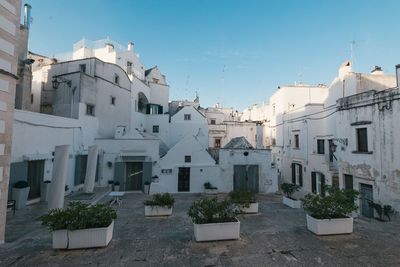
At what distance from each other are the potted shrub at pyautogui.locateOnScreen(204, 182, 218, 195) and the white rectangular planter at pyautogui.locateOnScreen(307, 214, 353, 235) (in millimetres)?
10208

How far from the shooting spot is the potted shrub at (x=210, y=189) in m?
16.6

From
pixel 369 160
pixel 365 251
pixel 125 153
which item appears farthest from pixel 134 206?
pixel 369 160

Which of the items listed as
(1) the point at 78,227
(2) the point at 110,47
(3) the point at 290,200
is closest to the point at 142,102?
(2) the point at 110,47

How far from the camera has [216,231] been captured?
20.5ft

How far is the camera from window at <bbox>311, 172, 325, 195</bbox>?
17.6 meters

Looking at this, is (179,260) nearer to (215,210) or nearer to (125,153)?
(215,210)

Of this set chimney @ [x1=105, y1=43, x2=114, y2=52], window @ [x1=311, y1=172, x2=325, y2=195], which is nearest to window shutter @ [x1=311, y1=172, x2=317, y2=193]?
window @ [x1=311, y1=172, x2=325, y2=195]

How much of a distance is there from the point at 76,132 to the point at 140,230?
36.2 feet

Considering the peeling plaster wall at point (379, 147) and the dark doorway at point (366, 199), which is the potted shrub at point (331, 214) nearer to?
the peeling plaster wall at point (379, 147)

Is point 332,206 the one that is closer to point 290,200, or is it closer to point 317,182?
point 290,200

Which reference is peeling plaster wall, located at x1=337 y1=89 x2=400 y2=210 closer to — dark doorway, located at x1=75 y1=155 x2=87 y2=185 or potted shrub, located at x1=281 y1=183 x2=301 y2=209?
potted shrub, located at x1=281 y1=183 x2=301 y2=209

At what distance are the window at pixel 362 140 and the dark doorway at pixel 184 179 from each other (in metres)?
11.5

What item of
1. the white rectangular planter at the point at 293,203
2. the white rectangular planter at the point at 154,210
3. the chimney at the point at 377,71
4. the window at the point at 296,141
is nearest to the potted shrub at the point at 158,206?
the white rectangular planter at the point at 154,210

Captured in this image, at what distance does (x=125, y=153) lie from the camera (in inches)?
657
